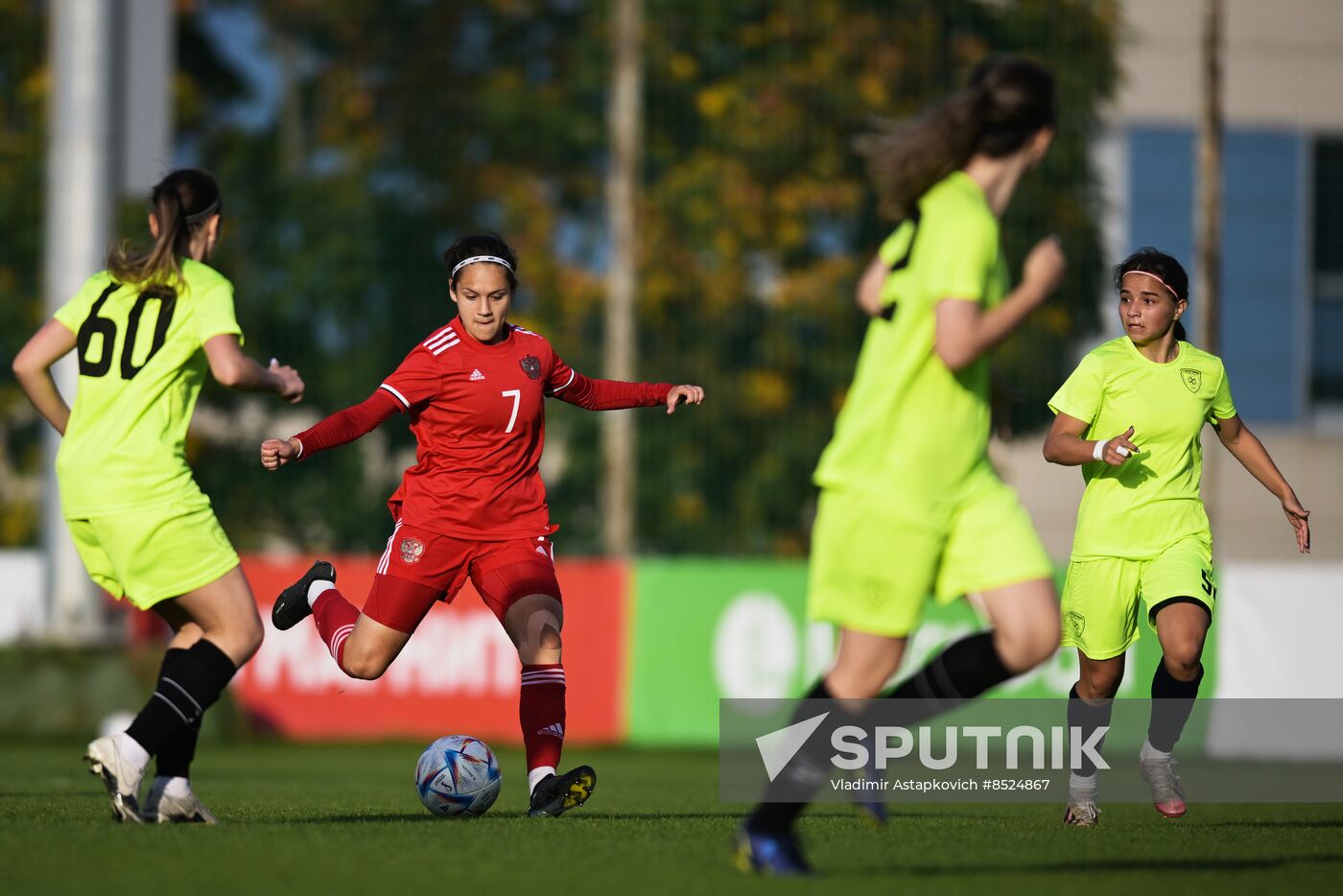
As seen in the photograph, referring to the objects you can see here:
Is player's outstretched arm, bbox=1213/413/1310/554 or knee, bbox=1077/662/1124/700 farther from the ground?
player's outstretched arm, bbox=1213/413/1310/554

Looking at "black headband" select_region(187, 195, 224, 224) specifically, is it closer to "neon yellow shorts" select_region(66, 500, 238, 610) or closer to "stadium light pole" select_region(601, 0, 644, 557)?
"neon yellow shorts" select_region(66, 500, 238, 610)

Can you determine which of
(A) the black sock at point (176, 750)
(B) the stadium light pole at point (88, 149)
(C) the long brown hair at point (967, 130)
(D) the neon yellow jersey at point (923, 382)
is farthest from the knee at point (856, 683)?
(B) the stadium light pole at point (88, 149)

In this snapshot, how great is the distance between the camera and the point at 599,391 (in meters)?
7.70

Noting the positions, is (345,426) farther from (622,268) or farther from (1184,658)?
(622,268)

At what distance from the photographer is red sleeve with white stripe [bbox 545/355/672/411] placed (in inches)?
297

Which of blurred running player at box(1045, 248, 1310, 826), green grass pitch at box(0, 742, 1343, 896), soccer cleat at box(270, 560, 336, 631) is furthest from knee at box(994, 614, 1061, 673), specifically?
soccer cleat at box(270, 560, 336, 631)

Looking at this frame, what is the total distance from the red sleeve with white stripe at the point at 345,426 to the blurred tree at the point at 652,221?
42.2ft

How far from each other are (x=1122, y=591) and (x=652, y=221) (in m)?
14.2

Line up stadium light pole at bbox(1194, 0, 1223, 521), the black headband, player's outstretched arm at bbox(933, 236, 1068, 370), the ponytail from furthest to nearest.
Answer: stadium light pole at bbox(1194, 0, 1223, 521) → the black headband → the ponytail → player's outstretched arm at bbox(933, 236, 1068, 370)

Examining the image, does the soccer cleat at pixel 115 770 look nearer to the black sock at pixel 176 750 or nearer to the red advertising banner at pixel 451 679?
the black sock at pixel 176 750

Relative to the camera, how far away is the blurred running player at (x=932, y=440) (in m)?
5.22

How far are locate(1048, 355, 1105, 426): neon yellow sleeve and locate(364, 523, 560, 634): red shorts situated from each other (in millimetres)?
2151

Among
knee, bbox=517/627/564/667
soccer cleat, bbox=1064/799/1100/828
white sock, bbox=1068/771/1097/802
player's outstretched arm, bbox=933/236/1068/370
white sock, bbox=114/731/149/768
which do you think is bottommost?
soccer cleat, bbox=1064/799/1100/828

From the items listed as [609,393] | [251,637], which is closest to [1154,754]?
[609,393]
